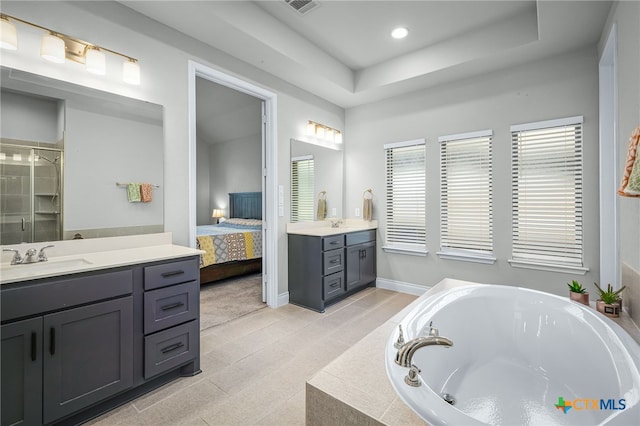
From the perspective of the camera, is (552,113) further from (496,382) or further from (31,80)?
(31,80)

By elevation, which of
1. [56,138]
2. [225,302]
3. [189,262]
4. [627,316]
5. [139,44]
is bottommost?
[225,302]

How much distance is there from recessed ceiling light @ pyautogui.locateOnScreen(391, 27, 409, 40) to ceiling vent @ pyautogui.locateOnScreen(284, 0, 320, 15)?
0.89 meters

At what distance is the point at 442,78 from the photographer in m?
3.48

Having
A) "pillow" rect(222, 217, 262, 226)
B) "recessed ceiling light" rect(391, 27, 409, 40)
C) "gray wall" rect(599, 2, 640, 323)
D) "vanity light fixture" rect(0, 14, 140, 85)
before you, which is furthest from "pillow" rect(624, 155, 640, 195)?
"pillow" rect(222, 217, 262, 226)

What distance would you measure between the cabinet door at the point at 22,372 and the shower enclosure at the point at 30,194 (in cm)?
68

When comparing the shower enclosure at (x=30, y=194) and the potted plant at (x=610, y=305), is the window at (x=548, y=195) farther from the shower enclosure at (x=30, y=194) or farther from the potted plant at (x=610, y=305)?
the shower enclosure at (x=30, y=194)

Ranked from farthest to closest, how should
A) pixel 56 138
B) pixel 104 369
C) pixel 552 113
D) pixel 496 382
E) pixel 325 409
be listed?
pixel 552 113 < pixel 56 138 < pixel 496 382 < pixel 104 369 < pixel 325 409

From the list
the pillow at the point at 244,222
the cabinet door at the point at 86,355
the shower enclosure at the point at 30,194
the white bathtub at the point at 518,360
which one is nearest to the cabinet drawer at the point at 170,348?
the cabinet door at the point at 86,355

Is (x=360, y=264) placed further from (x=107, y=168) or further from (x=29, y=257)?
(x=29, y=257)

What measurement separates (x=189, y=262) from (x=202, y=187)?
601 centimetres

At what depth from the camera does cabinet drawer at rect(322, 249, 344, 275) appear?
3354 mm

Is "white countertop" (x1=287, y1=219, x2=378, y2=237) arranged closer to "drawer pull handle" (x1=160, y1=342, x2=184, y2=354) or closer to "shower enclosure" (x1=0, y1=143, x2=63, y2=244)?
"drawer pull handle" (x1=160, y1=342, x2=184, y2=354)

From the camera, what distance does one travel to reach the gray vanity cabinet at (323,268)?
3.34 metres

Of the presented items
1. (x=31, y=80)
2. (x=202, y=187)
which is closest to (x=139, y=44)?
(x=31, y=80)
